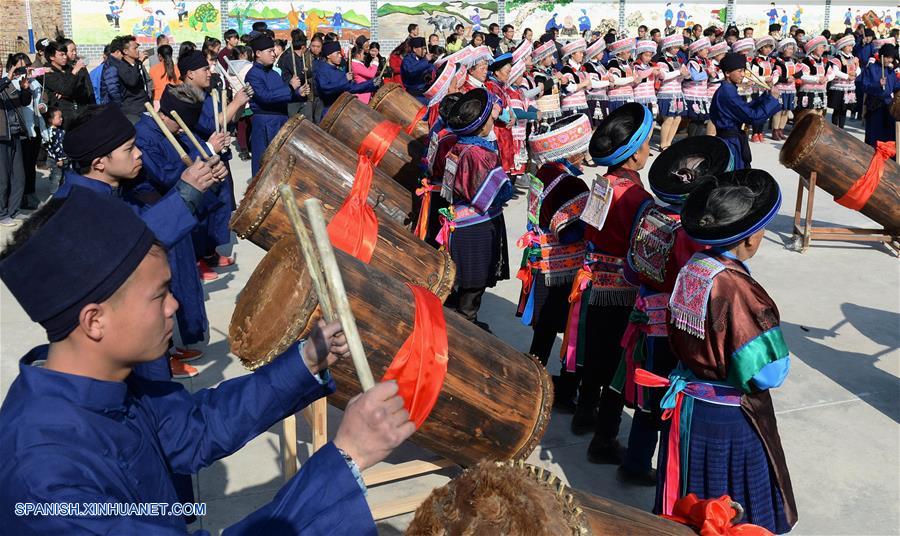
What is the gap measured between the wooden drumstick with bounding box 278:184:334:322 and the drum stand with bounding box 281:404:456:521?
6.10 feet

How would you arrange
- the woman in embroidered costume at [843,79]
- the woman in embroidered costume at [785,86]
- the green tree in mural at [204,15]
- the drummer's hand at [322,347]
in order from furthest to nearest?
the green tree in mural at [204,15] → the woman in embroidered costume at [843,79] → the woman in embroidered costume at [785,86] → the drummer's hand at [322,347]

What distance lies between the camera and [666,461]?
284cm

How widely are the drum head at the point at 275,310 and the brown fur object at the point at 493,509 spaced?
1.16m

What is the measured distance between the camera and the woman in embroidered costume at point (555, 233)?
13.6ft

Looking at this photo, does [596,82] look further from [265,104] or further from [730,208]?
[730,208]

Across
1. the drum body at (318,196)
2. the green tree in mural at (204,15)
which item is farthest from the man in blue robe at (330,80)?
the green tree in mural at (204,15)

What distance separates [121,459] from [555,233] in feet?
9.87

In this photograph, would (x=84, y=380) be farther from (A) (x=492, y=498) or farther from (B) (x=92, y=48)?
(B) (x=92, y=48)

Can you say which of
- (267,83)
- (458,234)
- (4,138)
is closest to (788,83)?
(267,83)

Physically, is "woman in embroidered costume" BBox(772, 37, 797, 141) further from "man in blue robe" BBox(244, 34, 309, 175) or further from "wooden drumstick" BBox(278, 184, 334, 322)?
"wooden drumstick" BBox(278, 184, 334, 322)

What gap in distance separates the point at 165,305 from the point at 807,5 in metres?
28.9

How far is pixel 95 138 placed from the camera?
135 inches

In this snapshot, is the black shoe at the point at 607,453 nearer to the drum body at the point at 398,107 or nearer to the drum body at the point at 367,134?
the drum body at the point at 367,134

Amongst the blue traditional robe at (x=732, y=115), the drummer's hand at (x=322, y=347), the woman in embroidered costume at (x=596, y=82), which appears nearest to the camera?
the drummer's hand at (x=322, y=347)
